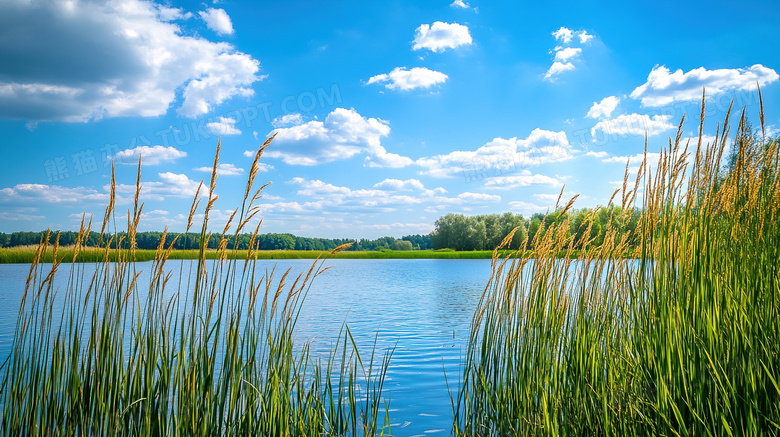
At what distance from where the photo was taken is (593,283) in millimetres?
2854

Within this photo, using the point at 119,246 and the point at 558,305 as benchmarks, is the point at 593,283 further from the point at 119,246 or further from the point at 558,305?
the point at 119,246

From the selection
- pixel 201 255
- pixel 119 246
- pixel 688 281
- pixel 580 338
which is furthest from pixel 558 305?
pixel 119 246

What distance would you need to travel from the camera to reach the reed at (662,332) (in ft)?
6.19

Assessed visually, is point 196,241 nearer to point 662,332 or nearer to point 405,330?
point 662,332

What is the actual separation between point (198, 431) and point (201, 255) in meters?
0.85

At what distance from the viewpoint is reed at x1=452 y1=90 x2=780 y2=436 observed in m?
1.89

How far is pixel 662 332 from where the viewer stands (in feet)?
6.48

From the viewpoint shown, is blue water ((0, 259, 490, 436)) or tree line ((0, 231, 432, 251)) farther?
blue water ((0, 259, 490, 436))

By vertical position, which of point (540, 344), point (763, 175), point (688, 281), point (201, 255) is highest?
point (763, 175)

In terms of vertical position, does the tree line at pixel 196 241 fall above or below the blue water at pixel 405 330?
above

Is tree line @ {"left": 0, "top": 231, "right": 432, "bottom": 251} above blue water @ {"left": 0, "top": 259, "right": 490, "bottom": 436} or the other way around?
above

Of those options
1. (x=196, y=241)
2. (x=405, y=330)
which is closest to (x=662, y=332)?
(x=196, y=241)

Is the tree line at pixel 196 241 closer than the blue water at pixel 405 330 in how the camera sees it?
Yes

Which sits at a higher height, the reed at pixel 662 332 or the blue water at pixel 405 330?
the reed at pixel 662 332
